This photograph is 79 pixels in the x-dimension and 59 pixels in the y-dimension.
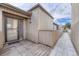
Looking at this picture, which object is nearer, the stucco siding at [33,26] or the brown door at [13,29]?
the brown door at [13,29]

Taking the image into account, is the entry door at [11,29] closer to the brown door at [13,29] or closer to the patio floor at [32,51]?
the brown door at [13,29]

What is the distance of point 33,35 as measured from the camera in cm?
540

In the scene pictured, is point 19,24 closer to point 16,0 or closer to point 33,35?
point 33,35

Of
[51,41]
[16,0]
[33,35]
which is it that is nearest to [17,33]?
[33,35]

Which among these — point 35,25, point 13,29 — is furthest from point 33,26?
point 13,29

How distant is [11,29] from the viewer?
427 centimetres

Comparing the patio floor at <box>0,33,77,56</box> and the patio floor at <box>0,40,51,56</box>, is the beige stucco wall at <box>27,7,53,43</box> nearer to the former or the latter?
the patio floor at <box>0,33,77,56</box>

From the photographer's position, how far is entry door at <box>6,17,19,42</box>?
159 inches

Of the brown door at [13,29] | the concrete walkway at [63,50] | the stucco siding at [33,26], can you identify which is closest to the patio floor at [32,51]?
the concrete walkway at [63,50]

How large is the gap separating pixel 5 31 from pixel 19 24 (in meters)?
1.20

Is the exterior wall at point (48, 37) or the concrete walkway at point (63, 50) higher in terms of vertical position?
the exterior wall at point (48, 37)

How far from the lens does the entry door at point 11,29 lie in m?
4.04

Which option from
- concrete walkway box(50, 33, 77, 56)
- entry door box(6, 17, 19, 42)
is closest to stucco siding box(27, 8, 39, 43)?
entry door box(6, 17, 19, 42)

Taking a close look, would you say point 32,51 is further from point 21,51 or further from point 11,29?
point 11,29
